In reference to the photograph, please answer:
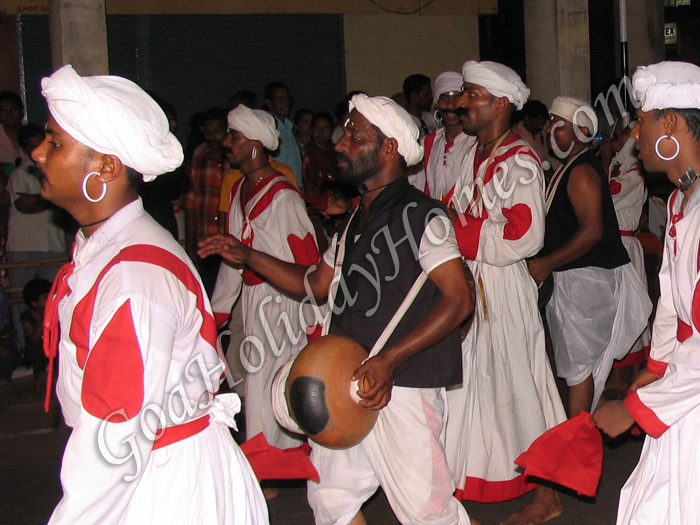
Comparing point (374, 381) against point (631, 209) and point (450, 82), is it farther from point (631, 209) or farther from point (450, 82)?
point (631, 209)

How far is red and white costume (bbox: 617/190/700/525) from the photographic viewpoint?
2.87m

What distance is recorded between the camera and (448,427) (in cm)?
482

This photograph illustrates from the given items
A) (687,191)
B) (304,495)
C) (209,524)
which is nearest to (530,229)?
(687,191)

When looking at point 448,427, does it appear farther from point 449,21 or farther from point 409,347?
point 449,21

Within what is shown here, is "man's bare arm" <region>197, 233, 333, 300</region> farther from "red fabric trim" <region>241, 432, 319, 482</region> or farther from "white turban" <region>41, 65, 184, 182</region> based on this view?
"white turban" <region>41, 65, 184, 182</region>

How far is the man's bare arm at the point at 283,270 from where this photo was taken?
3932mm

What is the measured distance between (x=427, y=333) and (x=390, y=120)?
97 cm

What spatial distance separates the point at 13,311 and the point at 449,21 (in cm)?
814

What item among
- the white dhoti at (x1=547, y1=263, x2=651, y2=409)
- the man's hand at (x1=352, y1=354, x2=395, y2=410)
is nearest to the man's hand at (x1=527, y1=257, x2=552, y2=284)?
the white dhoti at (x1=547, y1=263, x2=651, y2=409)

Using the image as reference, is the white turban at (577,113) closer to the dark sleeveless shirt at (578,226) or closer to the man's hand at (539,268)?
Result: the dark sleeveless shirt at (578,226)

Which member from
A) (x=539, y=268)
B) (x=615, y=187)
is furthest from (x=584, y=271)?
(x=615, y=187)

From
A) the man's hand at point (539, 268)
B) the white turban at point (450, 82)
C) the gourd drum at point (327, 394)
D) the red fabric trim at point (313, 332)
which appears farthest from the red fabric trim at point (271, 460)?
the white turban at point (450, 82)

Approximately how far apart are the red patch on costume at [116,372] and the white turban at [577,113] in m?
3.97

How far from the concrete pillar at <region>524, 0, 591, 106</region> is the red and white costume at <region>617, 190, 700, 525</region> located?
7172mm
